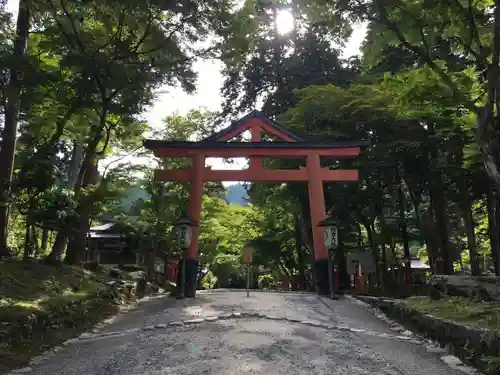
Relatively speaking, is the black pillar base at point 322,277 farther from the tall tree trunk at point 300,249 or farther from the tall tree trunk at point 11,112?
the tall tree trunk at point 11,112

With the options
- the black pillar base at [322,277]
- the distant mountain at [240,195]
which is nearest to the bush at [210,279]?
the distant mountain at [240,195]

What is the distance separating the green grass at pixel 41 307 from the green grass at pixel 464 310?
19.2ft

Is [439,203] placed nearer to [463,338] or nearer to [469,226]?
[469,226]

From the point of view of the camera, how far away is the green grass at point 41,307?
18.7 ft

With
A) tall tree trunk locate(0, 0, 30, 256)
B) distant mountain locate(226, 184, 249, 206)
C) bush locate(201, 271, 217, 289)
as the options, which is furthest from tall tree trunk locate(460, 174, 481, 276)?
bush locate(201, 271, 217, 289)

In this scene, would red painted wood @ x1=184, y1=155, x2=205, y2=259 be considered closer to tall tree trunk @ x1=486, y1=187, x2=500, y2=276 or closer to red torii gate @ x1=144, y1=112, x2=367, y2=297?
red torii gate @ x1=144, y1=112, x2=367, y2=297

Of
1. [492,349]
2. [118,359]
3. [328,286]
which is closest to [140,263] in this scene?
[328,286]

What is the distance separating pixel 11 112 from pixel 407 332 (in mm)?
9772

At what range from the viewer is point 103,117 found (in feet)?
32.2

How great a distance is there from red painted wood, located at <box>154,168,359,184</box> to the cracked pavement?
5.77 m

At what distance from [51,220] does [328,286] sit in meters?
7.77

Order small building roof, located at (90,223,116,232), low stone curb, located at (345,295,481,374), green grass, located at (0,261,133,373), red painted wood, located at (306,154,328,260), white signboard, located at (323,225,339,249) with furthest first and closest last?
small building roof, located at (90,223,116,232) < red painted wood, located at (306,154,328,260) < white signboard, located at (323,225,339,249) < green grass, located at (0,261,133,373) < low stone curb, located at (345,295,481,374)

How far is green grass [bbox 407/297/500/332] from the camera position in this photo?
5848 mm

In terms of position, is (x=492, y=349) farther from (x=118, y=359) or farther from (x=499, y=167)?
(x=118, y=359)
